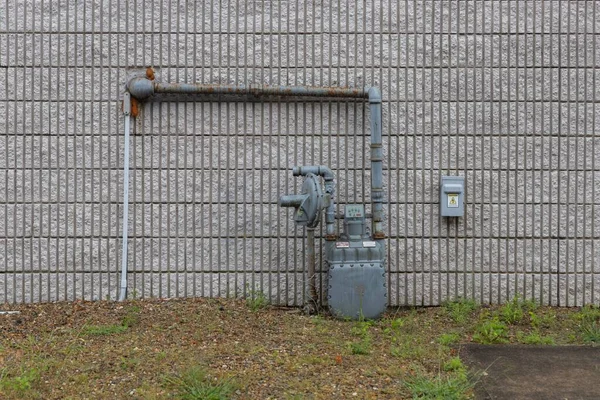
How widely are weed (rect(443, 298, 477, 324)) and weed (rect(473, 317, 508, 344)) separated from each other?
0.26m

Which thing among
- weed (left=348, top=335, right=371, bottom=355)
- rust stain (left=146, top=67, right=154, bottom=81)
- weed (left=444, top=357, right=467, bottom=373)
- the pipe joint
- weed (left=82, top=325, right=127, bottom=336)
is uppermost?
rust stain (left=146, top=67, right=154, bottom=81)

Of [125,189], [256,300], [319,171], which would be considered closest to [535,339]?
[319,171]

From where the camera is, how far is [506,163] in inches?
266

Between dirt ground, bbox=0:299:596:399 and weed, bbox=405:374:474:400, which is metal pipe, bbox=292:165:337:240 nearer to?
dirt ground, bbox=0:299:596:399

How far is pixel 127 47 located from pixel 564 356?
4.48 m

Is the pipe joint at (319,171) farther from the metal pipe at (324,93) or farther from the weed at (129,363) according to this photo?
the weed at (129,363)

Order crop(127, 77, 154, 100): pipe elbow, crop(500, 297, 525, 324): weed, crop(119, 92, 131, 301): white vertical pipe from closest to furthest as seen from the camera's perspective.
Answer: crop(500, 297, 525, 324): weed → crop(127, 77, 154, 100): pipe elbow → crop(119, 92, 131, 301): white vertical pipe

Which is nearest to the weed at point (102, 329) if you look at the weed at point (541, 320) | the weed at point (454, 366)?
the weed at point (454, 366)

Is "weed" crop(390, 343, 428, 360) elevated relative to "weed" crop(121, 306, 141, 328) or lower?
lower

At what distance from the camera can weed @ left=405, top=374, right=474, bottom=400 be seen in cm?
451

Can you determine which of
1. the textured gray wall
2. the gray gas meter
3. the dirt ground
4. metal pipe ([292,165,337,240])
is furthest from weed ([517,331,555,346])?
metal pipe ([292,165,337,240])

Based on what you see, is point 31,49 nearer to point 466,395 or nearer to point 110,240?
point 110,240

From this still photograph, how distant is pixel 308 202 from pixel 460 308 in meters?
1.70

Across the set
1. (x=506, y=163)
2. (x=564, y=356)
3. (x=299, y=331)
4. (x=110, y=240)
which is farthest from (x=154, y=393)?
(x=506, y=163)
